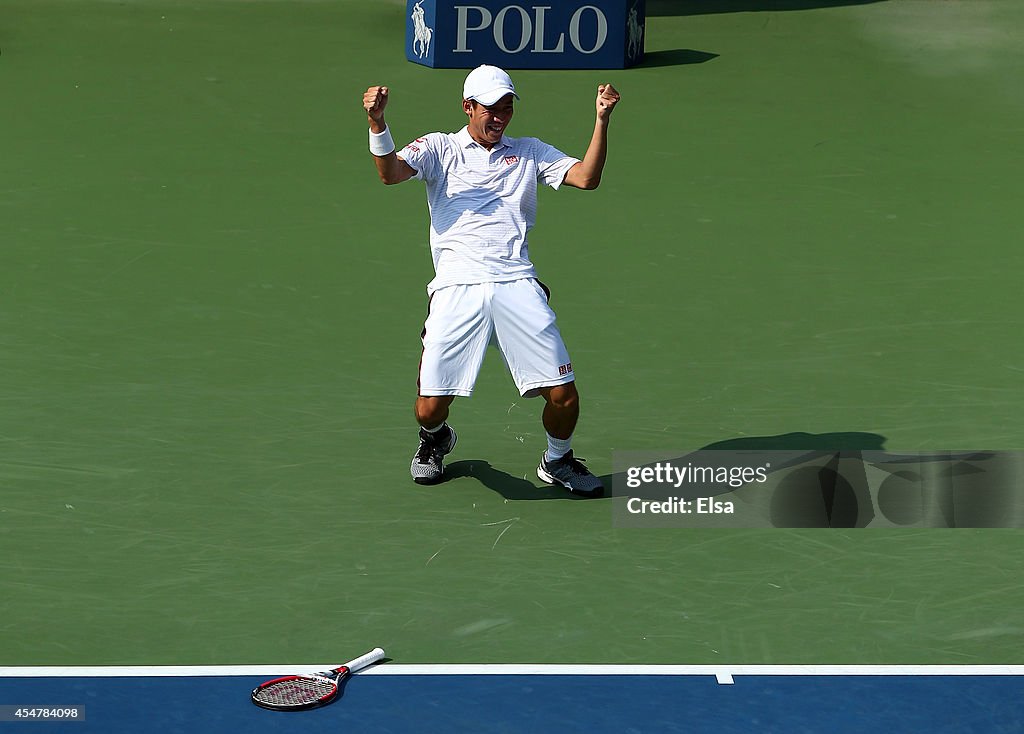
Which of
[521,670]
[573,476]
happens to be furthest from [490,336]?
[521,670]

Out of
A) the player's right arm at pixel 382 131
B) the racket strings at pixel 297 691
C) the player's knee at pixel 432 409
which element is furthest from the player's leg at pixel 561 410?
the racket strings at pixel 297 691

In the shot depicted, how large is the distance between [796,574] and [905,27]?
12149 millimetres

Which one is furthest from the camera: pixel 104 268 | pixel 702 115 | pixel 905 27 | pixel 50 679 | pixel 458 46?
pixel 905 27

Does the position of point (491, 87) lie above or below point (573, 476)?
above

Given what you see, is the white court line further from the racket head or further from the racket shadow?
the racket shadow

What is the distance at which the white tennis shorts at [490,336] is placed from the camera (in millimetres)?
8273

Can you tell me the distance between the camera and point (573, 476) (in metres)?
8.65

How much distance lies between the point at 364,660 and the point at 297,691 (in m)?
0.38

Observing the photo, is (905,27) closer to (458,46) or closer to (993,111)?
(993,111)

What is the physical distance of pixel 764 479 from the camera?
8.88 meters

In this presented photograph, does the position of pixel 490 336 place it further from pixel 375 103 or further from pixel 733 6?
pixel 733 6

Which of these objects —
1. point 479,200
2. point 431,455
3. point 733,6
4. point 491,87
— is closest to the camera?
point 491,87

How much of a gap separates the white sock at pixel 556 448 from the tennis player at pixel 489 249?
0.7 inches

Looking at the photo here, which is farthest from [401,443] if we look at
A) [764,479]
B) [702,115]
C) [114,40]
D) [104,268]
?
[114,40]
